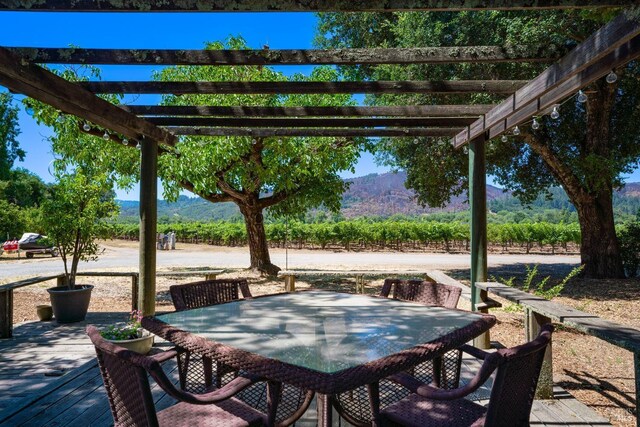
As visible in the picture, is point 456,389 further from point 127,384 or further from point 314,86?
point 314,86

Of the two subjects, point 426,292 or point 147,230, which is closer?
point 426,292

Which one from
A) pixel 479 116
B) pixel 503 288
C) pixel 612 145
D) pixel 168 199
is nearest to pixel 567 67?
pixel 479 116

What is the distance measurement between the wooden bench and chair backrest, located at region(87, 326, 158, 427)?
221 centimetres

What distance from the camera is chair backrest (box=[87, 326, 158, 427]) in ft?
5.08

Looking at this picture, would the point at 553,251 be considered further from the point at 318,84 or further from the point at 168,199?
the point at 318,84

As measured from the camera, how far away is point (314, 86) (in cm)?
350

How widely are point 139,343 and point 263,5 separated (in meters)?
3.30

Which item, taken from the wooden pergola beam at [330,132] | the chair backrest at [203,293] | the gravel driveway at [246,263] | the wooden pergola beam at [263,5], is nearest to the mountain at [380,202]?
the gravel driveway at [246,263]

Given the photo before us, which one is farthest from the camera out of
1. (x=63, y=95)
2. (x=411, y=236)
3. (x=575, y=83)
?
(x=411, y=236)

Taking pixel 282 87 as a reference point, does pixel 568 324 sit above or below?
below

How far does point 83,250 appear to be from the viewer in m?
6.08

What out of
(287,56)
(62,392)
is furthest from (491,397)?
(62,392)

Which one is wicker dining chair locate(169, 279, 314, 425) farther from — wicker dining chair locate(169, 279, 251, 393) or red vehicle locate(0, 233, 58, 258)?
red vehicle locate(0, 233, 58, 258)

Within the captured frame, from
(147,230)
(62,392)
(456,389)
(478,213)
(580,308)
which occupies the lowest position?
(580,308)
